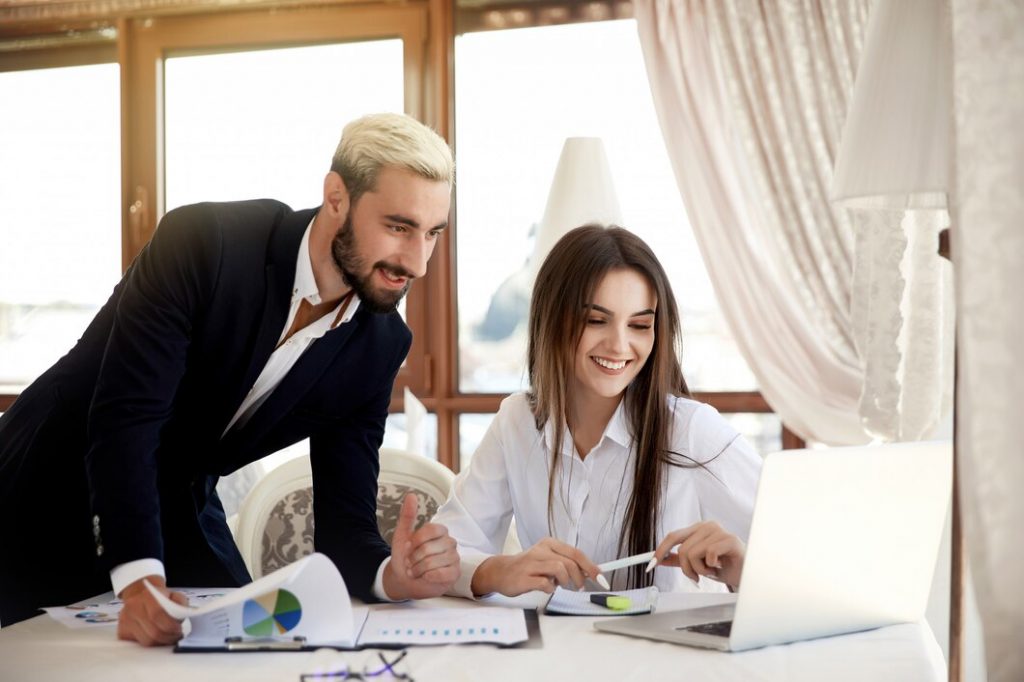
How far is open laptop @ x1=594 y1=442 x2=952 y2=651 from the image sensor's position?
1143 millimetres

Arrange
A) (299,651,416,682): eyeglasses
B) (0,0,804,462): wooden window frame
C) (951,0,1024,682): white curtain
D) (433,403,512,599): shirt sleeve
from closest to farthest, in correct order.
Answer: (951,0,1024,682): white curtain
(299,651,416,682): eyeglasses
(433,403,512,599): shirt sleeve
(0,0,804,462): wooden window frame

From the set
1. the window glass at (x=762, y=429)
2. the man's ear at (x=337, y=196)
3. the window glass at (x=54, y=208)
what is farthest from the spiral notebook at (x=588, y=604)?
the window glass at (x=54, y=208)

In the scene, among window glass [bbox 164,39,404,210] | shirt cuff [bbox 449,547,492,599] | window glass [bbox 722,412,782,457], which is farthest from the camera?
window glass [bbox 164,39,404,210]

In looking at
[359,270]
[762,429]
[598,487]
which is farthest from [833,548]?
[762,429]

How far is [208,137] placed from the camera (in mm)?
4211

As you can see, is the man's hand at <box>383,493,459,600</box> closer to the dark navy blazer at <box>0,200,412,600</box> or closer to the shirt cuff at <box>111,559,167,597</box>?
the dark navy blazer at <box>0,200,412,600</box>

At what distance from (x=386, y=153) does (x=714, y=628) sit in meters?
0.90

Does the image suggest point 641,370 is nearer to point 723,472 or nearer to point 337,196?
point 723,472

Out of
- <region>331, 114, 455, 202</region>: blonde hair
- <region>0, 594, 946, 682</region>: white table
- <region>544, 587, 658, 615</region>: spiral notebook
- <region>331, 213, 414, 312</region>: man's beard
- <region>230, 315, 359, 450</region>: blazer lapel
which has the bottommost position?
<region>544, 587, 658, 615</region>: spiral notebook

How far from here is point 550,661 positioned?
1.16 metres

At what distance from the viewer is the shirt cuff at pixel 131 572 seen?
54.4 inches

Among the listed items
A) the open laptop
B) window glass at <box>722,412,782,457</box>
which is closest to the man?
Answer: the open laptop

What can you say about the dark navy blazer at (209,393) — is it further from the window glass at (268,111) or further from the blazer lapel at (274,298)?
the window glass at (268,111)

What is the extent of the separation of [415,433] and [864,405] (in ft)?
5.11
